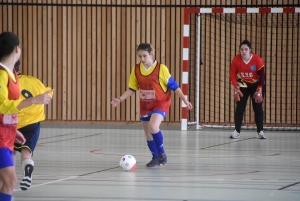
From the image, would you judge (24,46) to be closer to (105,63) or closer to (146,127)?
(105,63)

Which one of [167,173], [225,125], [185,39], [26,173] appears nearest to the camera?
[26,173]

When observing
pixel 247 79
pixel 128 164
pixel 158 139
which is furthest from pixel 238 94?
pixel 128 164

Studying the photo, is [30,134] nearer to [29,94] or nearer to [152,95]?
[29,94]

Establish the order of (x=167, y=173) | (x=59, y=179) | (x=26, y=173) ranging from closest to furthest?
1. (x=26, y=173)
2. (x=59, y=179)
3. (x=167, y=173)

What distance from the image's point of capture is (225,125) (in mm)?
15102

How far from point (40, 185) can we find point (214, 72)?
918 centimetres

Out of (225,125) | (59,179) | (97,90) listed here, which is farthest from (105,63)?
(59,179)

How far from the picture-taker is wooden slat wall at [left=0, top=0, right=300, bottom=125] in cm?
1532

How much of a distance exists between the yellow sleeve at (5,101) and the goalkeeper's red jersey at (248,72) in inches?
314

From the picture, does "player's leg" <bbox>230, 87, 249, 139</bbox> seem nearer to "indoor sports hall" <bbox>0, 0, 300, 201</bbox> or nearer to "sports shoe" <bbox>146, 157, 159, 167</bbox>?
Result: "indoor sports hall" <bbox>0, 0, 300, 201</bbox>

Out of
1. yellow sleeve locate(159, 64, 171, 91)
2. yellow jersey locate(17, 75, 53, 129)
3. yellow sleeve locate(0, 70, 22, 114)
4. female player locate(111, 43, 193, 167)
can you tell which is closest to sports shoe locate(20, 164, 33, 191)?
yellow jersey locate(17, 75, 53, 129)

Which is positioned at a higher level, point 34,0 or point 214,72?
point 34,0

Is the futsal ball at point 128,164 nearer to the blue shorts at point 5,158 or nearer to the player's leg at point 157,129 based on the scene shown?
the player's leg at point 157,129

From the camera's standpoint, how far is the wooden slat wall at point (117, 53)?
50.3 feet
